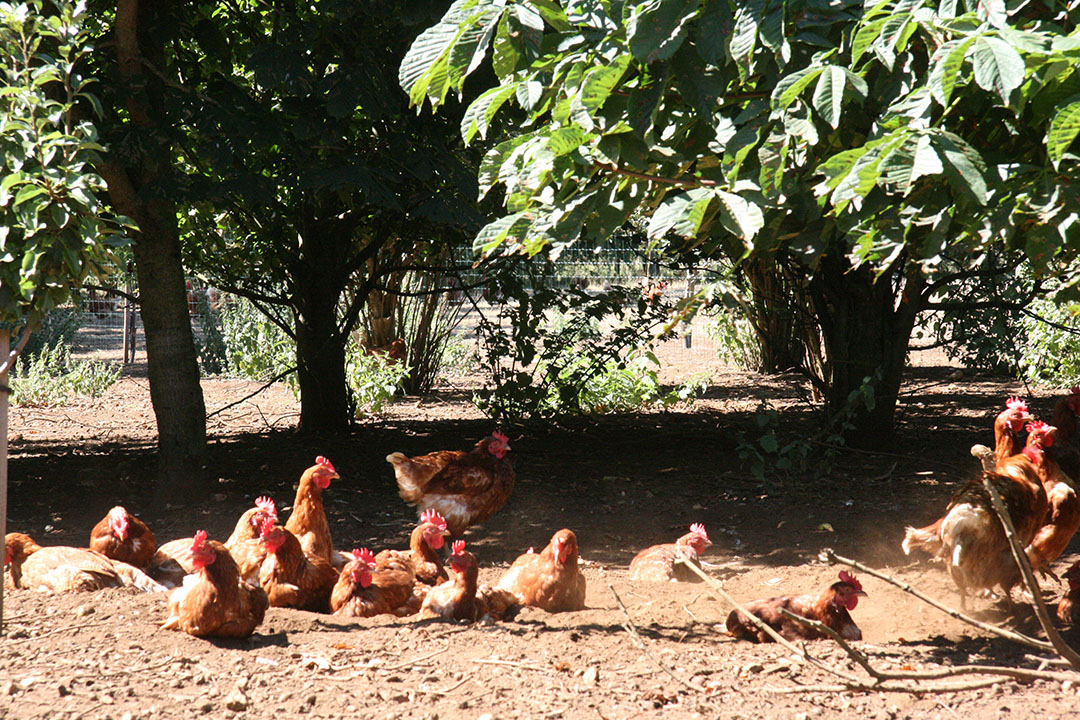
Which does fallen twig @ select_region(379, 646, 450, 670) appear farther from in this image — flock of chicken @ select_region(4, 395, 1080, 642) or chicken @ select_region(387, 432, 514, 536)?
chicken @ select_region(387, 432, 514, 536)

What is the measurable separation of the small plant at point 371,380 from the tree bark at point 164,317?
3116 millimetres

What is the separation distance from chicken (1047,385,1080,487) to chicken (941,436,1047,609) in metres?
0.56

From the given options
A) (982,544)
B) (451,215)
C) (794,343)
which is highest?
(451,215)

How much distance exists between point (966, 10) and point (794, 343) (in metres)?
7.14

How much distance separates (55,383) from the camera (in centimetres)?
1124

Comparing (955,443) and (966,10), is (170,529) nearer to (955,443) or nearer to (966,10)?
(966,10)

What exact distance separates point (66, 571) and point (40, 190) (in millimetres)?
2024

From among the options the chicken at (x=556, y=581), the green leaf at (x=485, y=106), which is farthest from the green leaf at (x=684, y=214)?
the chicken at (x=556, y=581)

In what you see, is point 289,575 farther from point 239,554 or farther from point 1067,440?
point 1067,440

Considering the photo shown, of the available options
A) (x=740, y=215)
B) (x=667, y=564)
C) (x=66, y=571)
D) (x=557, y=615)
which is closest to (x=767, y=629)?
(x=740, y=215)

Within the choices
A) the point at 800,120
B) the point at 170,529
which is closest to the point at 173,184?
the point at 170,529

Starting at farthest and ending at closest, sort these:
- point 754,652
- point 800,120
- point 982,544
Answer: point 982,544, point 754,652, point 800,120

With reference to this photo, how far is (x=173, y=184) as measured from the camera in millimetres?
4902

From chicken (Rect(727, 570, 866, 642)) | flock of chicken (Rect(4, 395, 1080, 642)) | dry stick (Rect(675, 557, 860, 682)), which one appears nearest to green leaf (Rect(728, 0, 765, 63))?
dry stick (Rect(675, 557, 860, 682))
